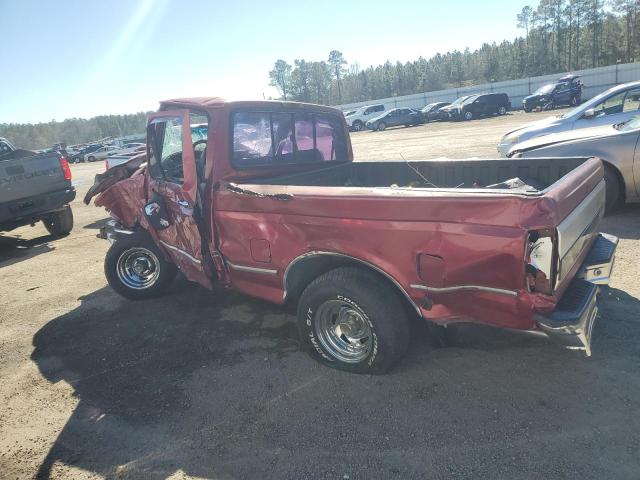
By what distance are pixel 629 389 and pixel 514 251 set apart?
4.72 feet

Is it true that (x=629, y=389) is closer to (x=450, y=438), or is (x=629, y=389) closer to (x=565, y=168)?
(x=450, y=438)

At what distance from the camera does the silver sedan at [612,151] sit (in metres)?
5.68

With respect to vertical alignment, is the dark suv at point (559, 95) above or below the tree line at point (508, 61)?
below

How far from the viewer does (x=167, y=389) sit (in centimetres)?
326

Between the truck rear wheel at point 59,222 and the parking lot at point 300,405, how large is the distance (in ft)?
16.4

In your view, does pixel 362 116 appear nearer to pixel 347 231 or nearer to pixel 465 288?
pixel 347 231

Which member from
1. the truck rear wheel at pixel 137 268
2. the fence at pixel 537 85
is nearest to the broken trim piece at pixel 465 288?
the truck rear wheel at pixel 137 268

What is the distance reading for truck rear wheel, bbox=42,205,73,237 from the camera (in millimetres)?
8703

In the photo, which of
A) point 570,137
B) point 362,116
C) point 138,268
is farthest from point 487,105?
point 138,268

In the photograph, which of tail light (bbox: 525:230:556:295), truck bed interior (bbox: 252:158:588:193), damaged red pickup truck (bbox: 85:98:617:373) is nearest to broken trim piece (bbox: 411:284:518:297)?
damaged red pickup truck (bbox: 85:98:617:373)

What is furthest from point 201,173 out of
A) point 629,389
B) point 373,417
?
point 629,389

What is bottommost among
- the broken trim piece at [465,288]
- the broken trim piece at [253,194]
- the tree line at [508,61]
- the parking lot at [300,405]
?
the parking lot at [300,405]

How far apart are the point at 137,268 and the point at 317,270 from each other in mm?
2830

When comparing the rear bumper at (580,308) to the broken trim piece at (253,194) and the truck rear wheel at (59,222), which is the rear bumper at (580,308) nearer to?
the broken trim piece at (253,194)
